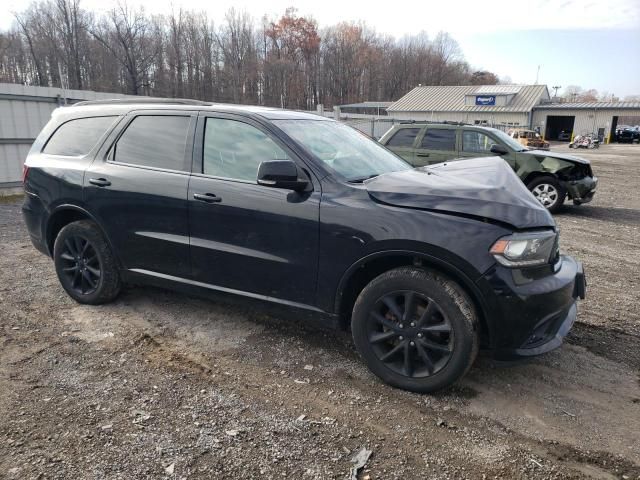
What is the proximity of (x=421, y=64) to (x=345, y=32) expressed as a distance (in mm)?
16216

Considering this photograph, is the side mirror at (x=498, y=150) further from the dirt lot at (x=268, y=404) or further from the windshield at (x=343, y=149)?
the windshield at (x=343, y=149)

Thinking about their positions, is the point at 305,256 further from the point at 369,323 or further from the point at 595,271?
the point at 595,271


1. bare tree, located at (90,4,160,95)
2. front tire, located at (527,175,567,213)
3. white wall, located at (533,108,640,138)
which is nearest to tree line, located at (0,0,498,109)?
bare tree, located at (90,4,160,95)

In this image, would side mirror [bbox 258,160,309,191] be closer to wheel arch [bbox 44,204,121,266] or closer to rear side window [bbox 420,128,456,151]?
wheel arch [bbox 44,204,121,266]

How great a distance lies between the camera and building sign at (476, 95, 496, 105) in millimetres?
52031

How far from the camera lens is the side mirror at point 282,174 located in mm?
3008

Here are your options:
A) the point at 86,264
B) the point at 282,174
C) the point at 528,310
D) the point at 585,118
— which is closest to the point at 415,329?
the point at 528,310

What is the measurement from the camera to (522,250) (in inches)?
106

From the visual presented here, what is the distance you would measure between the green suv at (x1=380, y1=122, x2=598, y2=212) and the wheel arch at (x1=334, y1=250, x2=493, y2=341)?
6172 millimetres

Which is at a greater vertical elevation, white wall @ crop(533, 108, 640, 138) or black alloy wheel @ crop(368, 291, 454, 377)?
white wall @ crop(533, 108, 640, 138)

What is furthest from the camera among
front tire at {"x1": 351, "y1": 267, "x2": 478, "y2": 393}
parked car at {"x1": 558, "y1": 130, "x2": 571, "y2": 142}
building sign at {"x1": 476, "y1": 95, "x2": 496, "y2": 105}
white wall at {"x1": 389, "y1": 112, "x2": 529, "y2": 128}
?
parked car at {"x1": 558, "y1": 130, "x2": 571, "y2": 142}

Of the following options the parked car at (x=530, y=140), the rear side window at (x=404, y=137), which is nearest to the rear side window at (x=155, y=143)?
the rear side window at (x=404, y=137)

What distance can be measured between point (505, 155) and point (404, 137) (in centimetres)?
204

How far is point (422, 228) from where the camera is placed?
9.14 feet
